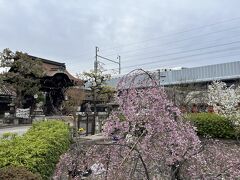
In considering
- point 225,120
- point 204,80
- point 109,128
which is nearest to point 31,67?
point 204,80

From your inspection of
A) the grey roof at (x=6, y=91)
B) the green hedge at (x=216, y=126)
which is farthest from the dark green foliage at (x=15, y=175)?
the grey roof at (x=6, y=91)

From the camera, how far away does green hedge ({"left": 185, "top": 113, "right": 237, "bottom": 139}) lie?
1656 centimetres

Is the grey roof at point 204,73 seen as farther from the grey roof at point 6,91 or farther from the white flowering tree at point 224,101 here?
the grey roof at point 6,91

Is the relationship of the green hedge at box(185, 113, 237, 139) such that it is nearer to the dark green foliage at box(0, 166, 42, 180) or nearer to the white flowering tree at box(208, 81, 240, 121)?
the white flowering tree at box(208, 81, 240, 121)

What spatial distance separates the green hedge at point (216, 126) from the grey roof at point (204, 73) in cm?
1510

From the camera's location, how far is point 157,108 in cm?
385

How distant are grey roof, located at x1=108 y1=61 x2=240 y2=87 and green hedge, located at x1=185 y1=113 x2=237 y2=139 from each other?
15.1 metres

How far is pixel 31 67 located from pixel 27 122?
17.8ft

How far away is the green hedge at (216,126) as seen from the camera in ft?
54.3

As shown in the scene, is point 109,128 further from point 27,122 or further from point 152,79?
point 27,122

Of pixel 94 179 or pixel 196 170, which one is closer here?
pixel 196 170

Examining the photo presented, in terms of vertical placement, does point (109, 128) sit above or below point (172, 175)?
above

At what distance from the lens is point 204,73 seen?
1388 inches

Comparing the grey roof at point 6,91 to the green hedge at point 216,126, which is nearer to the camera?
the green hedge at point 216,126
